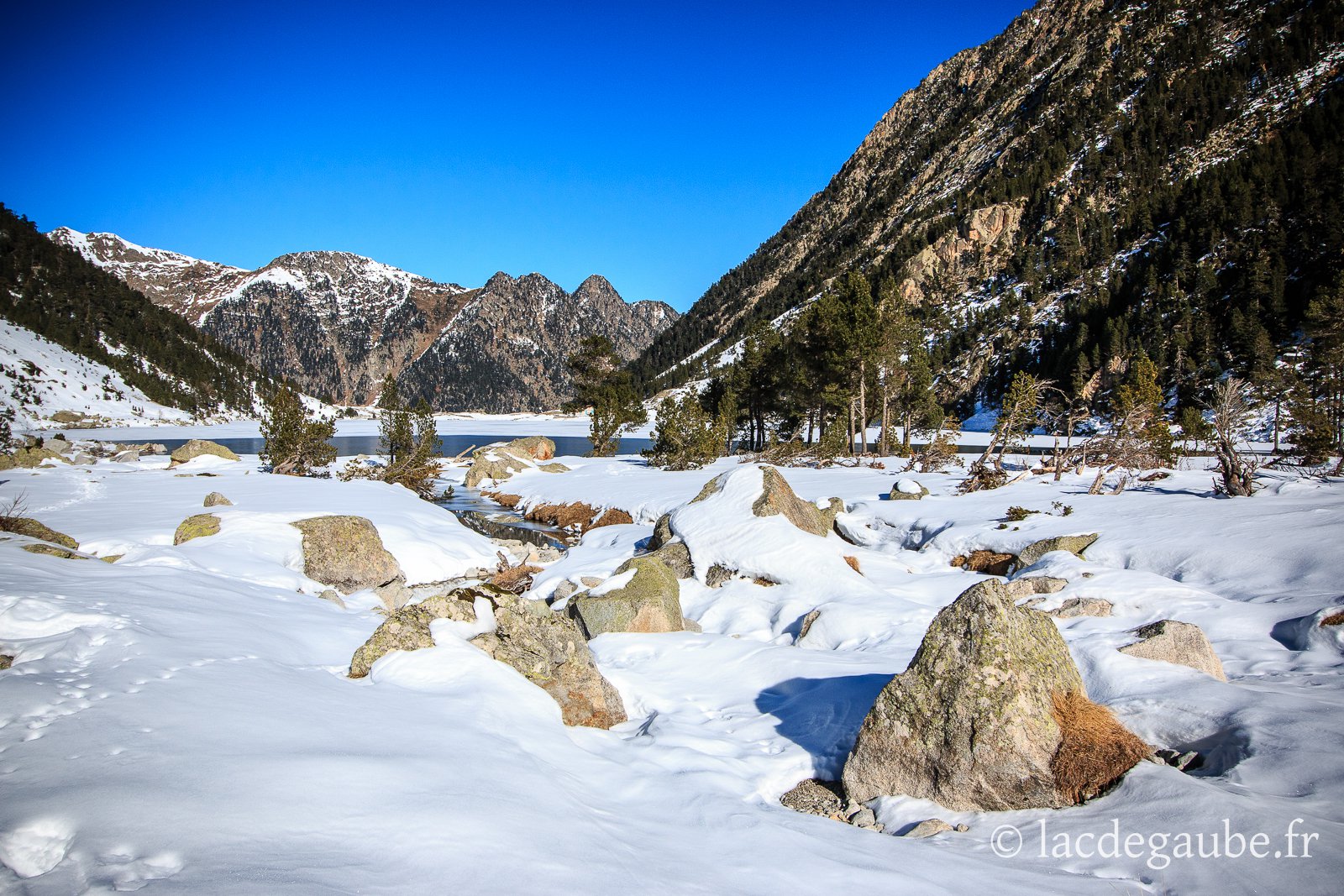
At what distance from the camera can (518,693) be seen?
4938mm

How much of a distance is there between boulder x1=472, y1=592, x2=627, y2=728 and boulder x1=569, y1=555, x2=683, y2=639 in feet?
8.68

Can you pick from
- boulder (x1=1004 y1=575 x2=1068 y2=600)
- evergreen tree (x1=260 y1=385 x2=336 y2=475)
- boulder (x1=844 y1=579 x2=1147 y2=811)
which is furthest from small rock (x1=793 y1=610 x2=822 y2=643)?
evergreen tree (x1=260 y1=385 x2=336 y2=475)

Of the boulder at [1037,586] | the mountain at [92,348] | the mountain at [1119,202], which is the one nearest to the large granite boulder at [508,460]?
the mountain at [1119,202]

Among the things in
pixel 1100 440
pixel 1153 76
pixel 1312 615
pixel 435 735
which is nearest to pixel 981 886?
pixel 435 735

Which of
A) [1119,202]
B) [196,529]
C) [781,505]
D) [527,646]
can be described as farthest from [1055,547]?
[1119,202]

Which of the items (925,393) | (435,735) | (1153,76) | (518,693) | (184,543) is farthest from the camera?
(1153,76)

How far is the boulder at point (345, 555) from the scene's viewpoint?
36.0ft

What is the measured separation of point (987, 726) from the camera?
4.02 meters

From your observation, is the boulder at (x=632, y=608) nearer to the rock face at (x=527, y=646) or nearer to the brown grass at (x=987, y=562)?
the rock face at (x=527, y=646)

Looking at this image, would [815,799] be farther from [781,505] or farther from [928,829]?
[781,505]

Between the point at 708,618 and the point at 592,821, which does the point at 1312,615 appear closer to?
the point at 708,618

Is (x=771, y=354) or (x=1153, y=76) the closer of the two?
(x=771, y=354)

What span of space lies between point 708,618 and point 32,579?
8.25 meters

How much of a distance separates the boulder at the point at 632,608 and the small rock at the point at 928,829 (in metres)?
5.33
